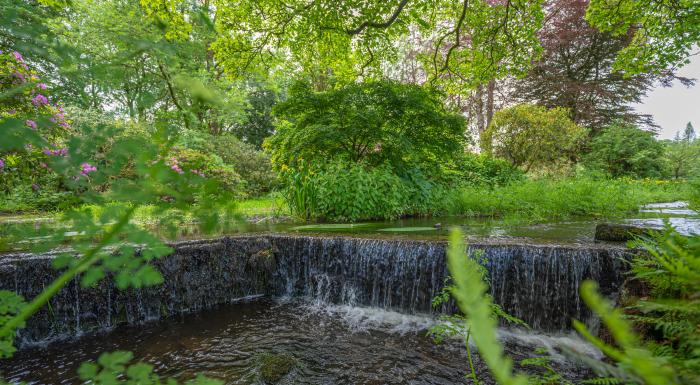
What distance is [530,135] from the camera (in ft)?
40.7

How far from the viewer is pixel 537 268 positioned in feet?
12.8

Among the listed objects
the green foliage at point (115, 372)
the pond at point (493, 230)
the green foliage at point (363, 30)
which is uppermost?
the green foliage at point (363, 30)

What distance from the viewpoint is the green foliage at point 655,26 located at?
5930 millimetres

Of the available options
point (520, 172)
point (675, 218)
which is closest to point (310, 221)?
point (675, 218)

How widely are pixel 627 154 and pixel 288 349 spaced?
17.8m

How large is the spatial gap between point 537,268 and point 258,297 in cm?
392

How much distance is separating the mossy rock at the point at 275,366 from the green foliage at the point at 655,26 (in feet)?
26.8

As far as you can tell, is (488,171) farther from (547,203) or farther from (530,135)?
(547,203)

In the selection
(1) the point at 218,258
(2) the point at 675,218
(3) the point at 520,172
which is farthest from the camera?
(3) the point at 520,172

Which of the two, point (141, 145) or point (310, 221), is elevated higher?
point (141, 145)

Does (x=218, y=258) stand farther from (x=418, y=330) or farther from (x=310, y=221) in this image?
(x=418, y=330)

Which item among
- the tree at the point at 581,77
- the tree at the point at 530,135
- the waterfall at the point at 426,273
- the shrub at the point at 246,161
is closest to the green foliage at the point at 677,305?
the waterfall at the point at 426,273

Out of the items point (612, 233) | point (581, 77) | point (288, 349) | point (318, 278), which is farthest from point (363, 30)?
point (581, 77)

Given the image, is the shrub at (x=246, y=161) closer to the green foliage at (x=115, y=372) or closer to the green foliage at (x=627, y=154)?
the green foliage at (x=115, y=372)
